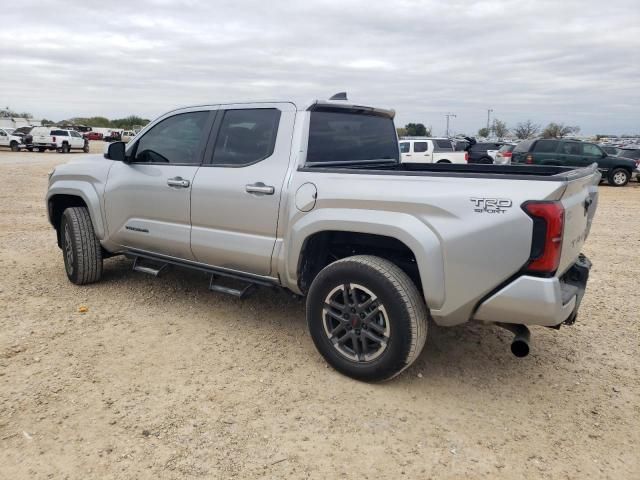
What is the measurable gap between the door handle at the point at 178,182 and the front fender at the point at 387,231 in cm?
114

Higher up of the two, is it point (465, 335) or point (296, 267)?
point (296, 267)

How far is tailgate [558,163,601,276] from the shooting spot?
2877 millimetres

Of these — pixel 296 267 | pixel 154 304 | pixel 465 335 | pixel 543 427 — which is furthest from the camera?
pixel 154 304

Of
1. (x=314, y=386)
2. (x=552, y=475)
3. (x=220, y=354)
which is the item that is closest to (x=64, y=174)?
(x=220, y=354)

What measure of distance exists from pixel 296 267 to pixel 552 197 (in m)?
1.71

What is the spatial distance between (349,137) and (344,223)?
1170 mm

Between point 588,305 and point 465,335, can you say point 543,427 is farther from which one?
point 588,305

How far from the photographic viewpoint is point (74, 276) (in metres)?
5.26

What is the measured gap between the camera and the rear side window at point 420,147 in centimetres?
1964

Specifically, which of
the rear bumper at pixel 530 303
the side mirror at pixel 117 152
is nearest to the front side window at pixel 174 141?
the side mirror at pixel 117 152

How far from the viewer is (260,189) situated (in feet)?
12.4

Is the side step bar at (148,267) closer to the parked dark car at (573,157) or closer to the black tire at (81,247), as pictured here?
the black tire at (81,247)

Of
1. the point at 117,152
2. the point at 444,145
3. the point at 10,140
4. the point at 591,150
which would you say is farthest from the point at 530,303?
the point at 10,140

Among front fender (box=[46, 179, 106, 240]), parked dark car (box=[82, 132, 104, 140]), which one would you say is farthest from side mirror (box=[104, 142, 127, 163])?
parked dark car (box=[82, 132, 104, 140])
